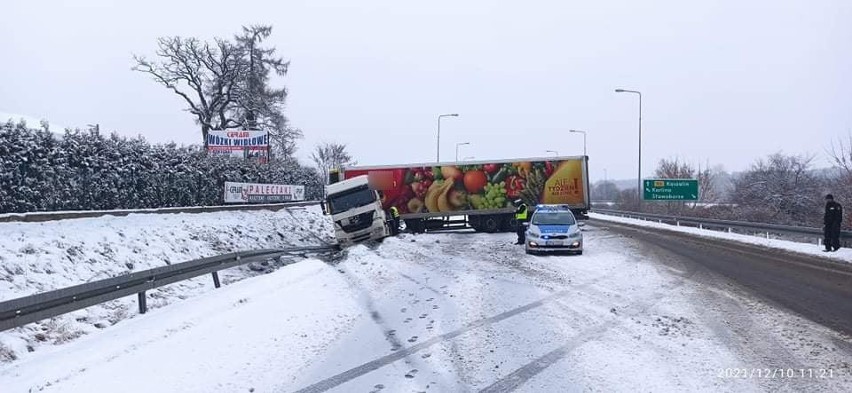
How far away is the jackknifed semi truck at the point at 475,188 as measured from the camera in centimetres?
3228

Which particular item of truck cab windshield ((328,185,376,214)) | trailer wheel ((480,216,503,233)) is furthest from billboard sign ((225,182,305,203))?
trailer wheel ((480,216,503,233))

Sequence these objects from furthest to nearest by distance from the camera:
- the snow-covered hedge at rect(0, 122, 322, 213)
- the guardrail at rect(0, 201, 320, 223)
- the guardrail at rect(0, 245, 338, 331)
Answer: the snow-covered hedge at rect(0, 122, 322, 213), the guardrail at rect(0, 201, 320, 223), the guardrail at rect(0, 245, 338, 331)

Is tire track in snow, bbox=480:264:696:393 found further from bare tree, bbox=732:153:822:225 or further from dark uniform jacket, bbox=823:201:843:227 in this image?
bare tree, bbox=732:153:822:225

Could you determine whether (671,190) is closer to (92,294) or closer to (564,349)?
(564,349)

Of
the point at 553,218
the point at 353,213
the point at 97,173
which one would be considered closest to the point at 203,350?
the point at 97,173

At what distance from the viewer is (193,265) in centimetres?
1283

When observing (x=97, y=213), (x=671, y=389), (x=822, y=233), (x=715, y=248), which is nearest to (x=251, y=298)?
(x=671, y=389)

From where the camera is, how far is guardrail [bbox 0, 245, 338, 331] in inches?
310

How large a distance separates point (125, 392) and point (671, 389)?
16.7ft

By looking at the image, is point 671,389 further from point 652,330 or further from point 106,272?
point 106,272

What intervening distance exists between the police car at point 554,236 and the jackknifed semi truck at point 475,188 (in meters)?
12.0

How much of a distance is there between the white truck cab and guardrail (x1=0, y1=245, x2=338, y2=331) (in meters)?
11.8

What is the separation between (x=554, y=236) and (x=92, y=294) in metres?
13.4
